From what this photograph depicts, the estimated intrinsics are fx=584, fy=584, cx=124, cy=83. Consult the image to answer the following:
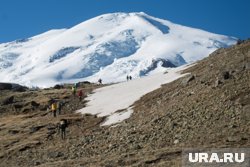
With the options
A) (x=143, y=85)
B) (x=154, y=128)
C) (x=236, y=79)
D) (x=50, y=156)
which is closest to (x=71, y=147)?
(x=50, y=156)

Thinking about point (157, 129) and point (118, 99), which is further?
point (118, 99)

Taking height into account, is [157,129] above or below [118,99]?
below

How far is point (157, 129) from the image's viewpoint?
124 ft

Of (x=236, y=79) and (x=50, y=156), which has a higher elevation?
(x=236, y=79)

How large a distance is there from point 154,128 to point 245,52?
1980cm

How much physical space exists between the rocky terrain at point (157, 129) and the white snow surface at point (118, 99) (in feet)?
4.06

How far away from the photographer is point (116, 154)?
33.3 meters

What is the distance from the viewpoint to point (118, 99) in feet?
206

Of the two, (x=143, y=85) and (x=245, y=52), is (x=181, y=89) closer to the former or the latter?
(x=245, y=52)

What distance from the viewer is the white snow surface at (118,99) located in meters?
52.5

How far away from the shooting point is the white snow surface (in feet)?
172

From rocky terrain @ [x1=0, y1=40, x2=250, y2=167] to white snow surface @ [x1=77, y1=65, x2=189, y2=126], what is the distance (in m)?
1.24

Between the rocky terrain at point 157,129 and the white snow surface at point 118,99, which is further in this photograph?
the white snow surface at point 118,99

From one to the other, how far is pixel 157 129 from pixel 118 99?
2543 centimetres
